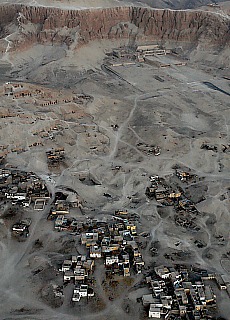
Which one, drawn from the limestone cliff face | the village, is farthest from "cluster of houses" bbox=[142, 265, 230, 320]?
the limestone cliff face

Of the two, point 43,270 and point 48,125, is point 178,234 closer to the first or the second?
point 43,270

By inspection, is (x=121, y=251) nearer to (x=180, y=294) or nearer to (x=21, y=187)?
(x=180, y=294)

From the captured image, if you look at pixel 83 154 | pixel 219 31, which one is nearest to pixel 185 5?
pixel 219 31

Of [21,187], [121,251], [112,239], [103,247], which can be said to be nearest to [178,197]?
[112,239]

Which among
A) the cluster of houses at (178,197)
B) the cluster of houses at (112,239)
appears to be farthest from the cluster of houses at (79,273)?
the cluster of houses at (178,197)

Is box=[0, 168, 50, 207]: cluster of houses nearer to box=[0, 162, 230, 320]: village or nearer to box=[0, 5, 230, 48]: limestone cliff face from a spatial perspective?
box=[0, 162, 230, 320]: village

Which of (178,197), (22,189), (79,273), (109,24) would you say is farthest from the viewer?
(109,24)
